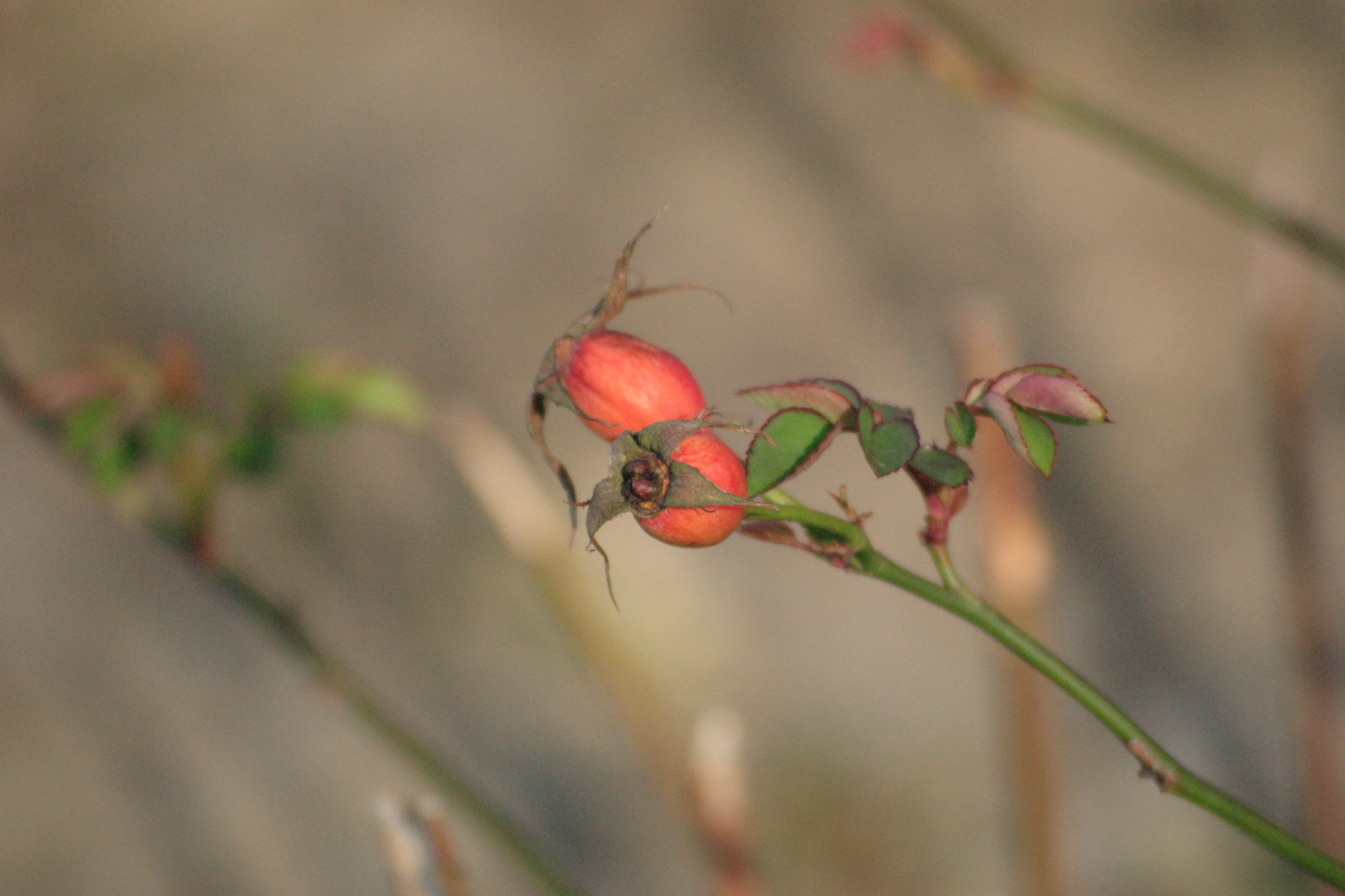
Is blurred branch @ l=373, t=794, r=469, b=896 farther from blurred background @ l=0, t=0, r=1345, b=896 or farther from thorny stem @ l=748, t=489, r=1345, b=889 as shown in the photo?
blurred background @ l=0, t=0, r=1345, b=896

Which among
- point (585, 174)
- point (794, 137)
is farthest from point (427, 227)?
point (794, 137)

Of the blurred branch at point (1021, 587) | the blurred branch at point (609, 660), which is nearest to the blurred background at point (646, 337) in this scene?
the blurred branch at point (609, 660)

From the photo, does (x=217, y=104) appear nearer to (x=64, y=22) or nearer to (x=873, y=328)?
(x=64, y=22)

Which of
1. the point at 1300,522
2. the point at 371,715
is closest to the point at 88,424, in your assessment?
Result: the point at 371,715

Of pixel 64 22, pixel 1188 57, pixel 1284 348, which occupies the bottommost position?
pixel 1284 348

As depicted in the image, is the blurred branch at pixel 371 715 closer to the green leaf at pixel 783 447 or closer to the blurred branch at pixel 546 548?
the blurred branch at pixel 546 548

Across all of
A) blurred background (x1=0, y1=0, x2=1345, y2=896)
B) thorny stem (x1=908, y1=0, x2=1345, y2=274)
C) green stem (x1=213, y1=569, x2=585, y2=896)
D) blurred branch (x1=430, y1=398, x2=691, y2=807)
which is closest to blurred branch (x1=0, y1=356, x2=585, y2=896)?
green stem (x1=213, y1=569, x2=585, y2=896)
